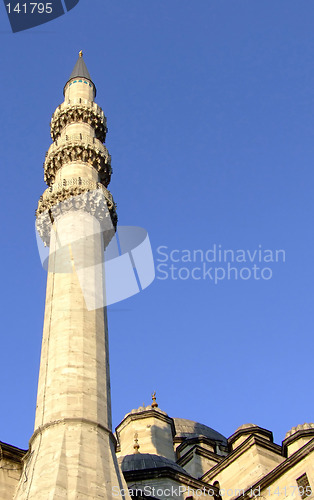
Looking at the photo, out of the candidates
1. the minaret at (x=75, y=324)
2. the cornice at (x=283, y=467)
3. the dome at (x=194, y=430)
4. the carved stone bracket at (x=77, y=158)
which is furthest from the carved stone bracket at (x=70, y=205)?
the dome at (x=194, y=430)

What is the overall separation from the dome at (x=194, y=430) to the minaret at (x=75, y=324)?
1265 cm

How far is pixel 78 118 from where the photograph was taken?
17.6 metres

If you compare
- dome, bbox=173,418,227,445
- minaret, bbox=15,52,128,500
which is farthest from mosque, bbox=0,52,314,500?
dome, bbox=173,418,227,445

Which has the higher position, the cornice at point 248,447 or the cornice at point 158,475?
the cornice at point 248,447

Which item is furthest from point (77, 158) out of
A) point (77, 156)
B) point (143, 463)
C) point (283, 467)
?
point (283, 467)

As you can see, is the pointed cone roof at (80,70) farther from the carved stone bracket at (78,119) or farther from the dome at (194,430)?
the dome at (194,430)

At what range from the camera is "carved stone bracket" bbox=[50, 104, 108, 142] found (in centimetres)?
1752

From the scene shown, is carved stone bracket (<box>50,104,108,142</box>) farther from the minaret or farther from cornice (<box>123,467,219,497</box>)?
cornice (<box>123,467,219,497</box>)

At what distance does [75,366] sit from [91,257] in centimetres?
298

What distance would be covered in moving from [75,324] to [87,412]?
1904 mm

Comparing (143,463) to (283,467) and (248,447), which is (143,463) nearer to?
(248,447)

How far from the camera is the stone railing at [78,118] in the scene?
57.5ft

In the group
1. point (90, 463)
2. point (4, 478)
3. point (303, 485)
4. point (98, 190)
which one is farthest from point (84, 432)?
point (98, 190)

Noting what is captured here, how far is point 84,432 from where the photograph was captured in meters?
10.4
